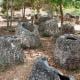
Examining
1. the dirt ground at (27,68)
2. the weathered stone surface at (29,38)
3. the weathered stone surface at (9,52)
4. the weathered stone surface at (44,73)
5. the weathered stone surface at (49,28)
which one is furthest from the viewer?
the weathered stone surface at (49,28)

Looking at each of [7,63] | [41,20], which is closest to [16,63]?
[7,63]

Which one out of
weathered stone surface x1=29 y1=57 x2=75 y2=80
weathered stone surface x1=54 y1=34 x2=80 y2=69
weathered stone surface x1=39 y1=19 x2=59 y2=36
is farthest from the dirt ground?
weathered stone surface x1=39 y1=19 x2=59 y2=36

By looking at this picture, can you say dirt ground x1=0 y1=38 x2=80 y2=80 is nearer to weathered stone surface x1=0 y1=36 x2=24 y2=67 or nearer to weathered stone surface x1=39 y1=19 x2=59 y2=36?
weathered stone surface x1=0 y1=36 x2=24 y2=67

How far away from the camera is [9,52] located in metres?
10.2

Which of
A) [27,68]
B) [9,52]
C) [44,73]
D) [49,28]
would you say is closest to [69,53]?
[27,68]

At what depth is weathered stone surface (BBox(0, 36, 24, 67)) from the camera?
1013cm

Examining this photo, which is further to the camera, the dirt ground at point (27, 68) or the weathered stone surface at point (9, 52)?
the weathered stone surface at point (9, 52)

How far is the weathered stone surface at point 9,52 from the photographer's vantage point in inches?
399

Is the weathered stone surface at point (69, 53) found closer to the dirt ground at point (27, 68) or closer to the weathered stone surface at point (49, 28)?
the dirt ground at point (27, 68)

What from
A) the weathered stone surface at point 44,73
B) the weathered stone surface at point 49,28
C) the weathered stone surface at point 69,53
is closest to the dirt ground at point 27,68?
the weathered stone surface at point 69,53

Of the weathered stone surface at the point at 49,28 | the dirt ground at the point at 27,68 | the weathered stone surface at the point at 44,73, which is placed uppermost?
the weathered stone surface at the point at 44,73

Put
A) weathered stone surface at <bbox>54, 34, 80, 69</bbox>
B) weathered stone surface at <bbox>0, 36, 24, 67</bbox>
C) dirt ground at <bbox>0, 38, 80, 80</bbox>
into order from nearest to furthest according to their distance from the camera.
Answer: dirt ground at <bbox>0, 38, 80, 80</bbox>, weathered stone surface at <bbox>54, 34, 80, 69</bbox>, weathered stone surface at <bbox>0, 36, 24, 67</bbox>

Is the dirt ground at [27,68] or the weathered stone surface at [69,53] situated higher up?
the weathered stone surface at [69,53]

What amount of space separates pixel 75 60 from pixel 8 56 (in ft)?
7.31
